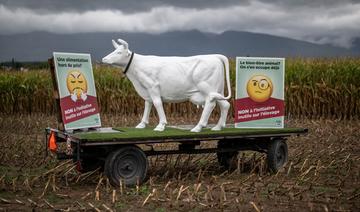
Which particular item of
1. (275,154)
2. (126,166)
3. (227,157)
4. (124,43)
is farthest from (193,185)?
(124,43)

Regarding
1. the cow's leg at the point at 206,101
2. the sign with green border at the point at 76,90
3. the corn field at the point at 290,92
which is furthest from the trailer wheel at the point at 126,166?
the corn field at the point at 290,92

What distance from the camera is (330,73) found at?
1695 cm

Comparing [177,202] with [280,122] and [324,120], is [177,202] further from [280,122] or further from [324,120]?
[324,120]

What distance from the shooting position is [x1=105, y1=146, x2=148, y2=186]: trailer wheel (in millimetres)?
7215

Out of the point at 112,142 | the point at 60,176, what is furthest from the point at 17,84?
the point at 112,142

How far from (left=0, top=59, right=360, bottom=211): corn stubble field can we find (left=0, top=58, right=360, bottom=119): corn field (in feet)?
0.11

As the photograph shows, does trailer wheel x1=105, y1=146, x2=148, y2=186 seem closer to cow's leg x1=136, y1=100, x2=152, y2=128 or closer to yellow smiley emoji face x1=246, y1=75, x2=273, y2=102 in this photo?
cow's leg x1=136, y1=100, x2=152, y2=128

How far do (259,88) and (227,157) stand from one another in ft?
4.18

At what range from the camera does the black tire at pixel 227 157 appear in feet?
29.9

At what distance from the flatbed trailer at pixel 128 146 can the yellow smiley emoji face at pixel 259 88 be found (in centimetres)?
55

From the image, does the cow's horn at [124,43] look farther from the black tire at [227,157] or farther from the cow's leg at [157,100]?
the black tire at [227,157]

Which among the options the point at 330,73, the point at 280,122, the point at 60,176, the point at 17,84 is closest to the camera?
the point at 60,176

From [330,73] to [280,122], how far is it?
860 centimetres

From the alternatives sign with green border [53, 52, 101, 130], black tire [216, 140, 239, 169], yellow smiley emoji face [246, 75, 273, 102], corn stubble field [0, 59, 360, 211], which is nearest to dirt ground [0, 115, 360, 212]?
corn stubble field [0, 59, 360, 211]
